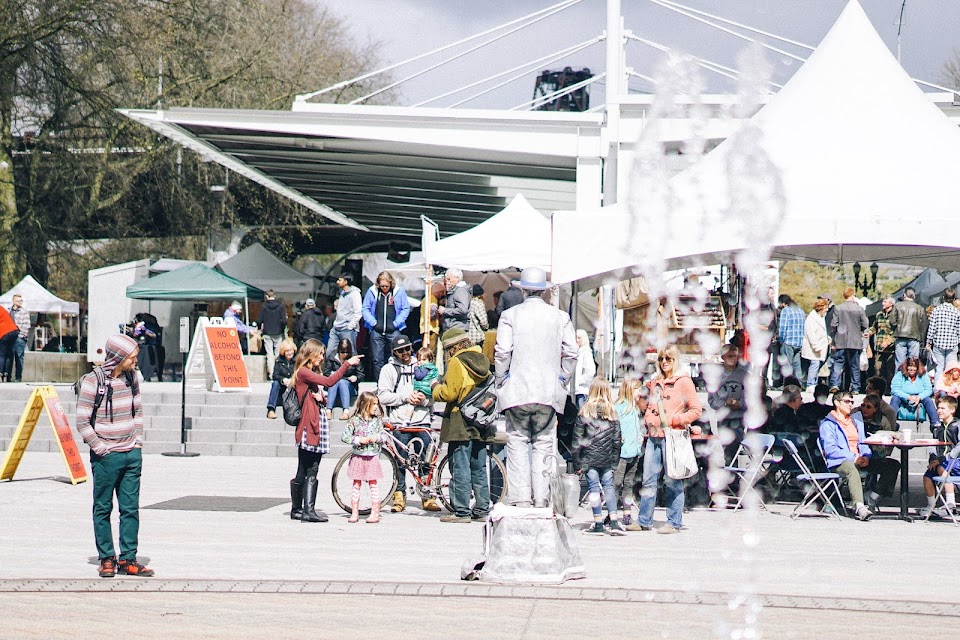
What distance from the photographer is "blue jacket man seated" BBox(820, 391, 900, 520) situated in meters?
13.0

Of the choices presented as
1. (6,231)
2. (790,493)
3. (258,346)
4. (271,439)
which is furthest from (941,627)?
(6,231)

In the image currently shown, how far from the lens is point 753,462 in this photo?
13672 millimetres

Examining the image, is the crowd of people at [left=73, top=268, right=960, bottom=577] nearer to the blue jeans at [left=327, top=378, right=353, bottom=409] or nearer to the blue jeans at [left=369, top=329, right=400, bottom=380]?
the blue jeans at [left=327, top=378, right=353, bottom=409]

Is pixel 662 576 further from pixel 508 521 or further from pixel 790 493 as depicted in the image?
pixel 790 493

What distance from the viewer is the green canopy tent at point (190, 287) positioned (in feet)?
95.9

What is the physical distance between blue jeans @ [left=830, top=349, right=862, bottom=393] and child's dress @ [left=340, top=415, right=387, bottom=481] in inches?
384

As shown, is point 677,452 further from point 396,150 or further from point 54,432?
Answer: point 396,150

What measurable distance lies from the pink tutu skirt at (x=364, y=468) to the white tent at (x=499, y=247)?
979cm

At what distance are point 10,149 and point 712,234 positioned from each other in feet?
81.2

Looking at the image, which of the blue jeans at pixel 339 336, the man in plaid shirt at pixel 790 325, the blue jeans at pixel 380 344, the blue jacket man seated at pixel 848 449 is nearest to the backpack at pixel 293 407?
the blue jacket man seated at pixel 848 449

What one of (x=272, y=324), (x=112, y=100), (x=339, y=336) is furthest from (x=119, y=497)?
(x=112, y=100)

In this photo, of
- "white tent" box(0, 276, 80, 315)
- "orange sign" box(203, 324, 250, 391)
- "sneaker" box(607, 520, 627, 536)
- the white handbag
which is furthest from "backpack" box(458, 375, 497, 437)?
"white tent" box(0, 276, 80, 315)

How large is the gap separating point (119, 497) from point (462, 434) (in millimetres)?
3720

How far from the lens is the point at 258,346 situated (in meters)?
32.1
